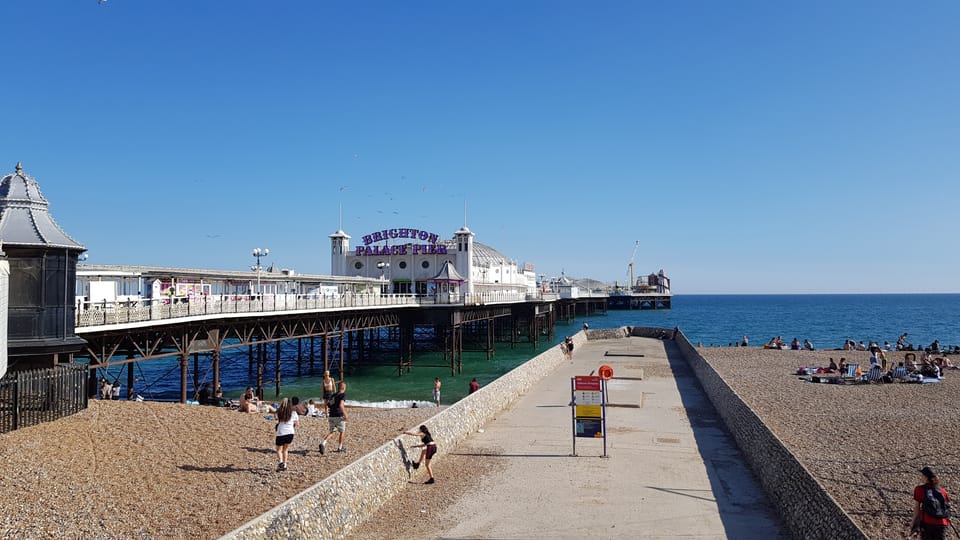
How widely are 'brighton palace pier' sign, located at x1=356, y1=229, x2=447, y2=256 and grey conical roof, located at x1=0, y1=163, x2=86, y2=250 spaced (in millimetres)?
39704

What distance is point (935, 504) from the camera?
917cm

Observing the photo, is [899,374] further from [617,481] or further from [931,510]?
[931,510]

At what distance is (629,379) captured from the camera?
3144 cm

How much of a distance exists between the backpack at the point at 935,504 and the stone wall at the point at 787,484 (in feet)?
3.37

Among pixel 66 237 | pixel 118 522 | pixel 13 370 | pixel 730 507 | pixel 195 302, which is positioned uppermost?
pixel 66 237

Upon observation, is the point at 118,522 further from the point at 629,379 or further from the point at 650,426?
the point at 629,379

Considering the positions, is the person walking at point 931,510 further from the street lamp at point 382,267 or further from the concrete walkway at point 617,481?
the street lamp at point 382,267

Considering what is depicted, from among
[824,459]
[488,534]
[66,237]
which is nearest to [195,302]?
[66,237]

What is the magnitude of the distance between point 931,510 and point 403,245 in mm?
49135

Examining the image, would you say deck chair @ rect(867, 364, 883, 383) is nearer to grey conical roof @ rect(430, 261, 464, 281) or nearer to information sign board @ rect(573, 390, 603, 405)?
information sign board @ rect(573, 390, 603, 405)

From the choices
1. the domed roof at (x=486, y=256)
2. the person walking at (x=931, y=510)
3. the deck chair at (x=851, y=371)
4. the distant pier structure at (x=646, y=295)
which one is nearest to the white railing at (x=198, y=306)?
the person walking at (x=931, y=510)

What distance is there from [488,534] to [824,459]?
30.3 feet

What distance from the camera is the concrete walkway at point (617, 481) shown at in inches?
461

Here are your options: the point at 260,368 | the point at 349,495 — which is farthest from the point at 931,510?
the point at 260,368
